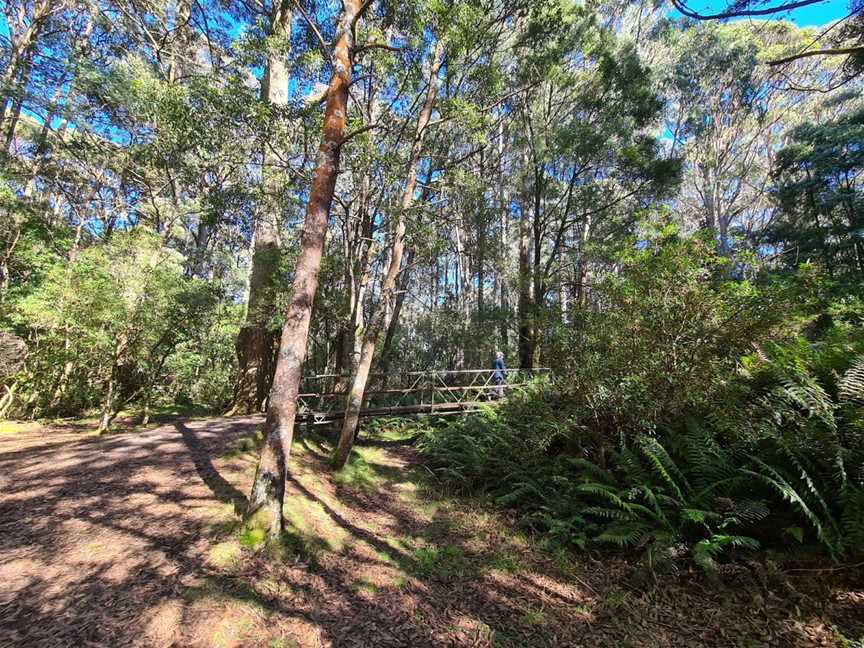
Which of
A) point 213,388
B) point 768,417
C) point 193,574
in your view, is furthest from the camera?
point 213,388

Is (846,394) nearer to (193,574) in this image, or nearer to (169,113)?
(193,574)

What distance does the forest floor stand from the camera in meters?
2.66

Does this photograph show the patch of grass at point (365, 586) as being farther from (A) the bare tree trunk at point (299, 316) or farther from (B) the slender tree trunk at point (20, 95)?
(B) the slender tree trunk at point (20, 95)

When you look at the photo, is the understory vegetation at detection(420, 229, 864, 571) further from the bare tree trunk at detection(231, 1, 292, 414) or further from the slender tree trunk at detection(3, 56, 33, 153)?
the slender tree trunk at detection(3, 56, 33, 153)

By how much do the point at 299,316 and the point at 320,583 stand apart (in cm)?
258

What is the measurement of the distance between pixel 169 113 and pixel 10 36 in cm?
1210

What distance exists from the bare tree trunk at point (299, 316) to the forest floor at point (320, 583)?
41cm

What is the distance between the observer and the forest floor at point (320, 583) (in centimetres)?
266

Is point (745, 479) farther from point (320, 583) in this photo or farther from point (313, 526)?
point (313, 526)

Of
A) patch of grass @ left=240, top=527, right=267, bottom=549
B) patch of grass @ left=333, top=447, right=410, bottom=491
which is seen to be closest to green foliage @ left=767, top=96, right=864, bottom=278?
patch of grass @ left=333, top=447, right=410, bottom=491

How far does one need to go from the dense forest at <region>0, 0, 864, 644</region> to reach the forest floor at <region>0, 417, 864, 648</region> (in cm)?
39

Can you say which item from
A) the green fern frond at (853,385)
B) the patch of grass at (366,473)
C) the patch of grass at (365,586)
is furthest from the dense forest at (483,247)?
the patch of grass at (365,586)

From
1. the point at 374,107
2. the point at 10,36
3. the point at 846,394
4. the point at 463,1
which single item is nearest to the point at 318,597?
the point at 846,394

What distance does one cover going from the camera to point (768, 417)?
378cm
